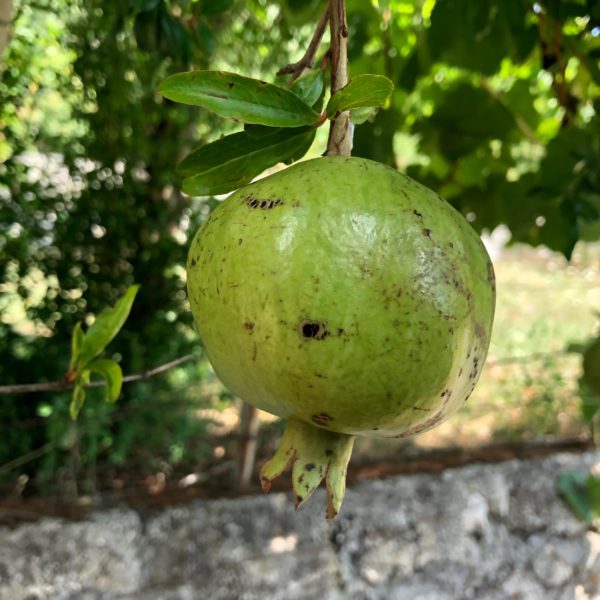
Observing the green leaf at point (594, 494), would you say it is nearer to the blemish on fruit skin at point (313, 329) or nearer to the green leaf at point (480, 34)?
the green leaf at point (480, 34)

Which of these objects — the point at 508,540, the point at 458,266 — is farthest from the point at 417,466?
the point at 458,266

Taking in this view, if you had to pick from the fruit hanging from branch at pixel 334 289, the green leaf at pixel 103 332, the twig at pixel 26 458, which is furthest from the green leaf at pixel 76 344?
the twig at pixel 26 458

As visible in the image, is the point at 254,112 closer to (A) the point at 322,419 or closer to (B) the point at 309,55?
(B) the point at 309,55

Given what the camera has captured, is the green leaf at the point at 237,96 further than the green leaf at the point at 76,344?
→ No

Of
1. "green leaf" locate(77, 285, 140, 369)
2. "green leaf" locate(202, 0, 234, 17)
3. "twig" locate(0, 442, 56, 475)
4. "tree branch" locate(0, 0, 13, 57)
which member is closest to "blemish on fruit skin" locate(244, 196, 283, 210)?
"green leaf" locate(77, 285, 140, 369)

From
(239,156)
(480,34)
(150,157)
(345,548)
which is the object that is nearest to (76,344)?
(239,156)

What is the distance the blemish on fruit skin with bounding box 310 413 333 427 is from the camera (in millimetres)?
438

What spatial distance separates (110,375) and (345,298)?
0.37 metres

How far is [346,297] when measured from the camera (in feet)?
1.33

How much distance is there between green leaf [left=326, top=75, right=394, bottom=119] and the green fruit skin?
39mm

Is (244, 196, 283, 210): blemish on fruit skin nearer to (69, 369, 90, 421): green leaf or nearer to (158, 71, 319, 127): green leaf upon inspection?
(158, 71, 319, 127): green leaf

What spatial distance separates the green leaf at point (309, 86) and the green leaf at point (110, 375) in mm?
336

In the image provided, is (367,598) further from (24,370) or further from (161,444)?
(24,370)

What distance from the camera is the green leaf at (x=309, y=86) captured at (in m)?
0.51
